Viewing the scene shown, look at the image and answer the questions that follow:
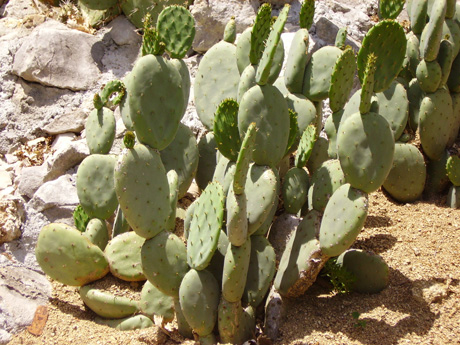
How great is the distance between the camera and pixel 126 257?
137 inches

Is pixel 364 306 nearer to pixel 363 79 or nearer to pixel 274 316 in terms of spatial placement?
pixel 274 316

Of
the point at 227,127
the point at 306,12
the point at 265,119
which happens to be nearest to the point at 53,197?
the point at 227,127

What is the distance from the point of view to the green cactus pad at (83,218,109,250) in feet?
11.9

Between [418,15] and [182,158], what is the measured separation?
1.88 meters

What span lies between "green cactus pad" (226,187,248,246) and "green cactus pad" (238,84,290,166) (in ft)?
1.18

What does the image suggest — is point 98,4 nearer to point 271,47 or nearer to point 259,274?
point 271,47

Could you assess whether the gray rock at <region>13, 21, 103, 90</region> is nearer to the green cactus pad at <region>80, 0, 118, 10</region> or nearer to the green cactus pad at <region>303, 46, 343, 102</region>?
the green cactus pad at <region>80, 0, 118, 10</region>

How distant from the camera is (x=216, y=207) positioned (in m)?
2.77

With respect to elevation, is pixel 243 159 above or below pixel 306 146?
above

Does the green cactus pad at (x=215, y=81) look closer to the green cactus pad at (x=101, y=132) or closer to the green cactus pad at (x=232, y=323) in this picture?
the green cactus pad at (x=101, y=132)

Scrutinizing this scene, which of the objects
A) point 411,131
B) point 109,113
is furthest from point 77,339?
point 411,131

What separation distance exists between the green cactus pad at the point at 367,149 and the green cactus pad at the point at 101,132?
1.53 meters

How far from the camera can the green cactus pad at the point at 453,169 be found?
3900mm

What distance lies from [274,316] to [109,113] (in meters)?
1.62
